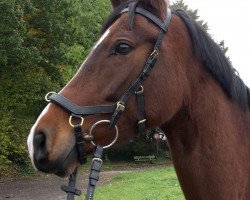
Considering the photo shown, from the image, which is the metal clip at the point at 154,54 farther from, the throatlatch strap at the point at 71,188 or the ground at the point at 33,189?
the ground at the point at 33,189

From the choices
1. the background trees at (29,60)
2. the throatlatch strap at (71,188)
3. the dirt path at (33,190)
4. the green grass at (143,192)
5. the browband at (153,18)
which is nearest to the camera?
the throatlatch strap at (71,188)

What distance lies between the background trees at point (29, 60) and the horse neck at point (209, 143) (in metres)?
16.3

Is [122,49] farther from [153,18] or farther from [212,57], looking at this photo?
[212,57]

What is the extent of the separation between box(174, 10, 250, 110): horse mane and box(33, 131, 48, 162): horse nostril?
123cm

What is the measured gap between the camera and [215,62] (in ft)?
9.77

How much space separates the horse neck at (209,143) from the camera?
2824 millimetres

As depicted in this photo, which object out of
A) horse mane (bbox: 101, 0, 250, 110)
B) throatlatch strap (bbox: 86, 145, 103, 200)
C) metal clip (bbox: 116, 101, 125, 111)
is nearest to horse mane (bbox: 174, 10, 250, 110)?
horse mane (bbox: 101, 0, 250, 110)

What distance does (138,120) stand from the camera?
9.32ft

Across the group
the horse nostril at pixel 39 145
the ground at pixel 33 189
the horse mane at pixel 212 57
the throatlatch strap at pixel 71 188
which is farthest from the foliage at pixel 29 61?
the horse nostril at pixel 39 145

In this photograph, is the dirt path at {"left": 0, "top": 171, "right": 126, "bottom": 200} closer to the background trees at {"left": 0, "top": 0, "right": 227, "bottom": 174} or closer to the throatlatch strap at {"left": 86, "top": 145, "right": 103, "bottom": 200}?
the background trees at {"left": 0, "top": 0, "right": 227, "bottom": 174}

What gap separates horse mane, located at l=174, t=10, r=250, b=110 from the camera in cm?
297

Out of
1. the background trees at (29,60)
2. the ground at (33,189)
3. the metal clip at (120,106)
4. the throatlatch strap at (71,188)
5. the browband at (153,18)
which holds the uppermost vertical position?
the background trees at (29,60)

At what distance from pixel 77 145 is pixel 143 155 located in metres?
33.4

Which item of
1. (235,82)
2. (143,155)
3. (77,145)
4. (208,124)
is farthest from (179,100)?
(143,155)
